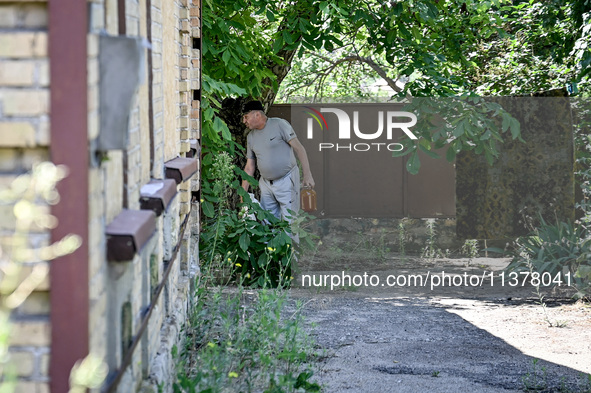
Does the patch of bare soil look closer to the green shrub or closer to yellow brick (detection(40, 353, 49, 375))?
the green shrub

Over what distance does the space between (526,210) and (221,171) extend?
4.54m

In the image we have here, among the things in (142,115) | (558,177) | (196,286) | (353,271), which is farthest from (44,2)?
(558,177)

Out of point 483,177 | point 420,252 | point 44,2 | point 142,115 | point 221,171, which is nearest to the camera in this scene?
point 44,2

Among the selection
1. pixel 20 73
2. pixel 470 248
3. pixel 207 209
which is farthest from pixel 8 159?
pixel 470 248

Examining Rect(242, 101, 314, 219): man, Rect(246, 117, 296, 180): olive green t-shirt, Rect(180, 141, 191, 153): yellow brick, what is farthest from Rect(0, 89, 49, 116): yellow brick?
Rect(246, 117, 296, 180): olive green t-shirt

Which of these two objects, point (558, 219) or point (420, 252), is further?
point (420, 252)

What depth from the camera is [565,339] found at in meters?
5.87

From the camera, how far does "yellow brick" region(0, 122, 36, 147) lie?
1977 millimetres

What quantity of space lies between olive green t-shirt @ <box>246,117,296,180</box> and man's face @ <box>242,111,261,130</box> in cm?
13

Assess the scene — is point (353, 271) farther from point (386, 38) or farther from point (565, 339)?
point (565, 339)

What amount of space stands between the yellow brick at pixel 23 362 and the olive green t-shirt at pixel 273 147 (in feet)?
22.5

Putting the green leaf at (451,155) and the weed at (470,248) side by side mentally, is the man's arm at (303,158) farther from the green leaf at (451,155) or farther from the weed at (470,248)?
the weed at (470,248)

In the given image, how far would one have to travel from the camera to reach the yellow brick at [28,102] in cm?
199

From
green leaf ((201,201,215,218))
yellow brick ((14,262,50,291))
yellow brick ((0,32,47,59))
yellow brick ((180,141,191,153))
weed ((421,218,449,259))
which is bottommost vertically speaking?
weed ((421,218,449,259))
